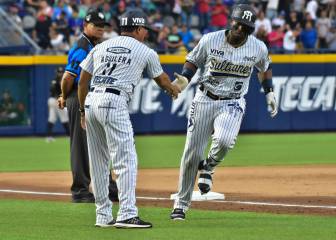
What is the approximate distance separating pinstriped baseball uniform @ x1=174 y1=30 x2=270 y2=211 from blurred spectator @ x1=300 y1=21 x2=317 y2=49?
55.0 ft

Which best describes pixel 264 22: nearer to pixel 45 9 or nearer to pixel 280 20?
pixel 280 20

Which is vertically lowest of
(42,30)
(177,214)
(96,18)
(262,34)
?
(177,214)

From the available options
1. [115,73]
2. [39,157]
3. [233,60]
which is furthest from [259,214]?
[39,157]

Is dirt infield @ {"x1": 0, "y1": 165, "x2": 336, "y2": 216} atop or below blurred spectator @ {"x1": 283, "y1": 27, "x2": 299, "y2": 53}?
below

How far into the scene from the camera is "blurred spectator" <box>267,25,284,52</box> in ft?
85.6

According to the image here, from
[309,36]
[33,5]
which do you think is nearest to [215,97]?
[33,5]

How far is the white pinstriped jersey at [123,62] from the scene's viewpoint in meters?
8.42

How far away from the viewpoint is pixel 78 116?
10.9m

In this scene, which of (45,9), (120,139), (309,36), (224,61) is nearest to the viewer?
(120,139)

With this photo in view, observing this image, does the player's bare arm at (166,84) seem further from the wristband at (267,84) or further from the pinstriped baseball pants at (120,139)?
the wristband at (267,84)

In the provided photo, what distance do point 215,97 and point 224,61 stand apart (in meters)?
0.38

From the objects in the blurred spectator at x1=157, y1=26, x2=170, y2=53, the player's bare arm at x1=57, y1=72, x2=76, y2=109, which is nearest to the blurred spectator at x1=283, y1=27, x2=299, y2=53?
the blurred spectator at x1=157, y1=26, x2=170, y2=53

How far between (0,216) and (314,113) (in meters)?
17.3

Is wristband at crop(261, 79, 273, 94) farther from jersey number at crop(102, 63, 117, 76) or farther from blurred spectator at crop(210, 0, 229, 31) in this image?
blurred spectator at crop(210, 0, 229, 31)
